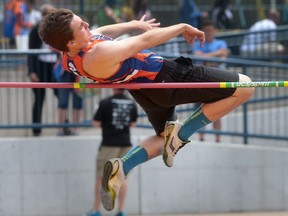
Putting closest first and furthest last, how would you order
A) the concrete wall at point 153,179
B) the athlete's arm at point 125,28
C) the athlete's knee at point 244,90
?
the athlete's knee at point 244,90 → the athlete's arm at point 125,28 → the concrete wall at point 153,179

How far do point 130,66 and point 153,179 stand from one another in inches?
188

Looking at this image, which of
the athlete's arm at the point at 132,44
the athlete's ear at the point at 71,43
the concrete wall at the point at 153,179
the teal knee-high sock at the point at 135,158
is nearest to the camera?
the athlete's arm at the point at 132,44

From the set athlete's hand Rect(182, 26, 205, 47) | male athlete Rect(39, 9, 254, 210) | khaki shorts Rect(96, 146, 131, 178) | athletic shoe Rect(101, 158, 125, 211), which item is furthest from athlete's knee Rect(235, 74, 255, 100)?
khaki shorts Rect(96, 146, 131, 178)

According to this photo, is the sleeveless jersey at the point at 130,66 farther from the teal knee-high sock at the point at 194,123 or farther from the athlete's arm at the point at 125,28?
the teal knee-high sock at the point at 194,123

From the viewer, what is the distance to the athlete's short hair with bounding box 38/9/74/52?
7629mm

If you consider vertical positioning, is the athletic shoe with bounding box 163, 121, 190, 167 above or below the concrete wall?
above

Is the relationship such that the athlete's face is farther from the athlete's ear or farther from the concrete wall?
the concrete wall

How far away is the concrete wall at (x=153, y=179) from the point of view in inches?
481

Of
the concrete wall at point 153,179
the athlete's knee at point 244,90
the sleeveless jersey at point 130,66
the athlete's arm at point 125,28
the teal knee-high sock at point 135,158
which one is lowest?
the concrete wall at point 153,179

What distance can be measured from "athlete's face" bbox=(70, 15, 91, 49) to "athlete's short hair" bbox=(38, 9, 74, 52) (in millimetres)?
30

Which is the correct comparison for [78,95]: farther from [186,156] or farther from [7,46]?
[7,46]

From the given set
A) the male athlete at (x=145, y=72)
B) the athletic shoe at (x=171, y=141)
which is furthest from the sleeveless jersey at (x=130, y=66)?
the athletic shoe at (x=171, y=141)

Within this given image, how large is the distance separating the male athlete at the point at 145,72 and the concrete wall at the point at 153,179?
3.88m

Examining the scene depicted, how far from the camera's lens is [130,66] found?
790cm
